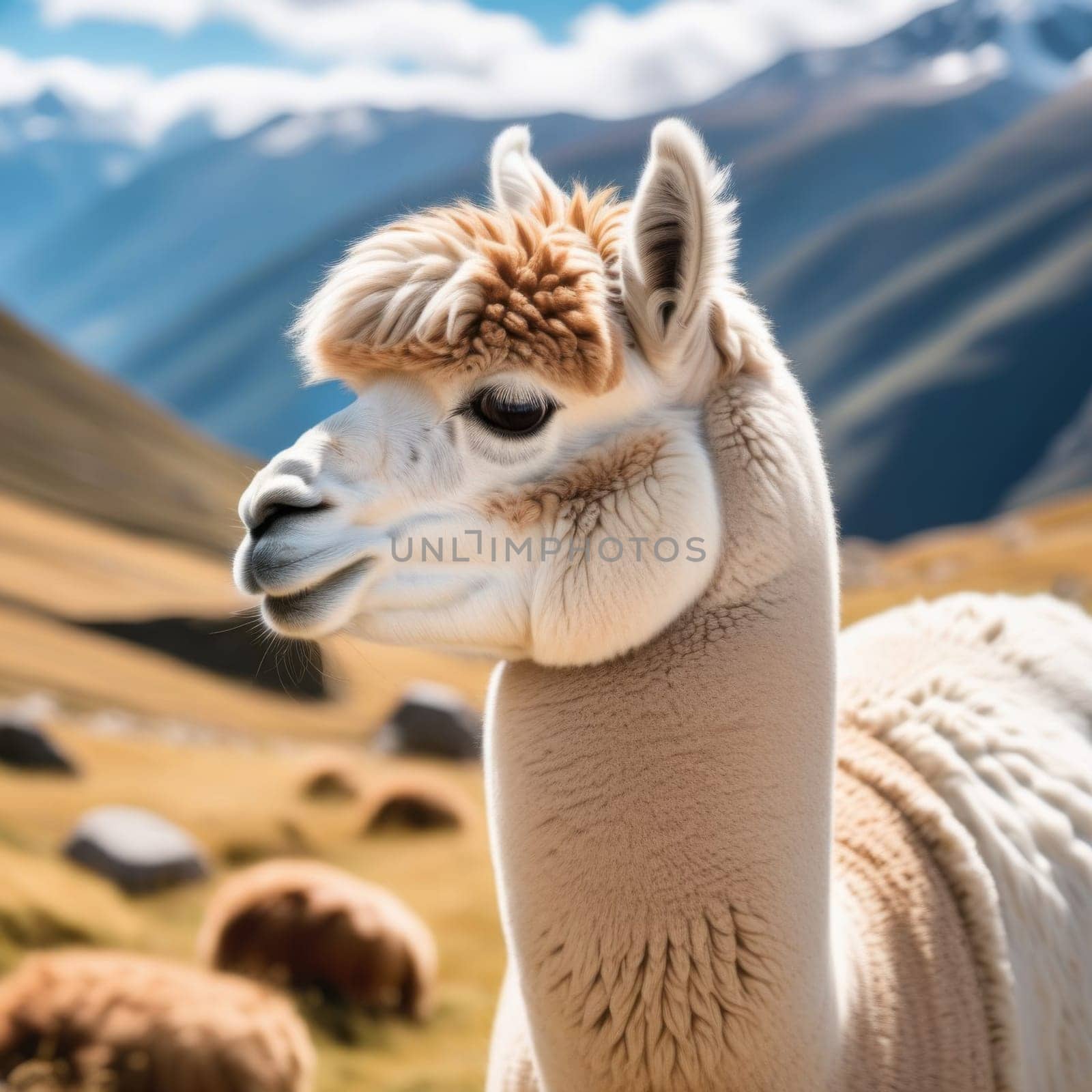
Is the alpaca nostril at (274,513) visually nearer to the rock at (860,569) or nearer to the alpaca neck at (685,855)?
the alpaca neck at (685,855)

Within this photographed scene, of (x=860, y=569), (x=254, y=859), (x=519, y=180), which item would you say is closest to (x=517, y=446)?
(x=519, y=180)

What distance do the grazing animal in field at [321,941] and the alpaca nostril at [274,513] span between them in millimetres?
3810

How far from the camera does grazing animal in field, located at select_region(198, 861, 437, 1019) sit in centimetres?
549

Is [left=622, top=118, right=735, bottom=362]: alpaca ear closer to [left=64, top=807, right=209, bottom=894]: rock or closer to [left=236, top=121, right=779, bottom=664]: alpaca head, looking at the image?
[left=236, top=121, right=779, bottom=664]: alpaca head

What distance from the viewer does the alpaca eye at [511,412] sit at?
2.27m

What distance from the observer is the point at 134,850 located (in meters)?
7.03

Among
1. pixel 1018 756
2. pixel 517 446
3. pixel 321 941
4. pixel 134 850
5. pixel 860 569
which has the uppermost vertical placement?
pixel 860 569

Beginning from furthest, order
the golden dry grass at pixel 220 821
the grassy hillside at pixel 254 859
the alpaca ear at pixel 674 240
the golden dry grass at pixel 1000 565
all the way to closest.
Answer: the golden dry grass at pixel 1000 565 < the golden dry grass at pixel 220 821 < the grassy hillside at pixel 254 859 < the alpaca ear at pixel 674 240

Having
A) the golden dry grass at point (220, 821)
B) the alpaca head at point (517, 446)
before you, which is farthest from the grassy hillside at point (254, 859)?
the alpaca head at point (517, 446)

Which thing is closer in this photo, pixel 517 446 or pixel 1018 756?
pixel 517 446

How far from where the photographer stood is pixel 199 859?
24.6 feet

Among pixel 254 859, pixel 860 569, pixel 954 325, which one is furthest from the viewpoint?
pixel 954 325

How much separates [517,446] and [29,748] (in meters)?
7.71

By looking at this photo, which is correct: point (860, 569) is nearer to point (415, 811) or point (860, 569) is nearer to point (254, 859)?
point (415, 811)
